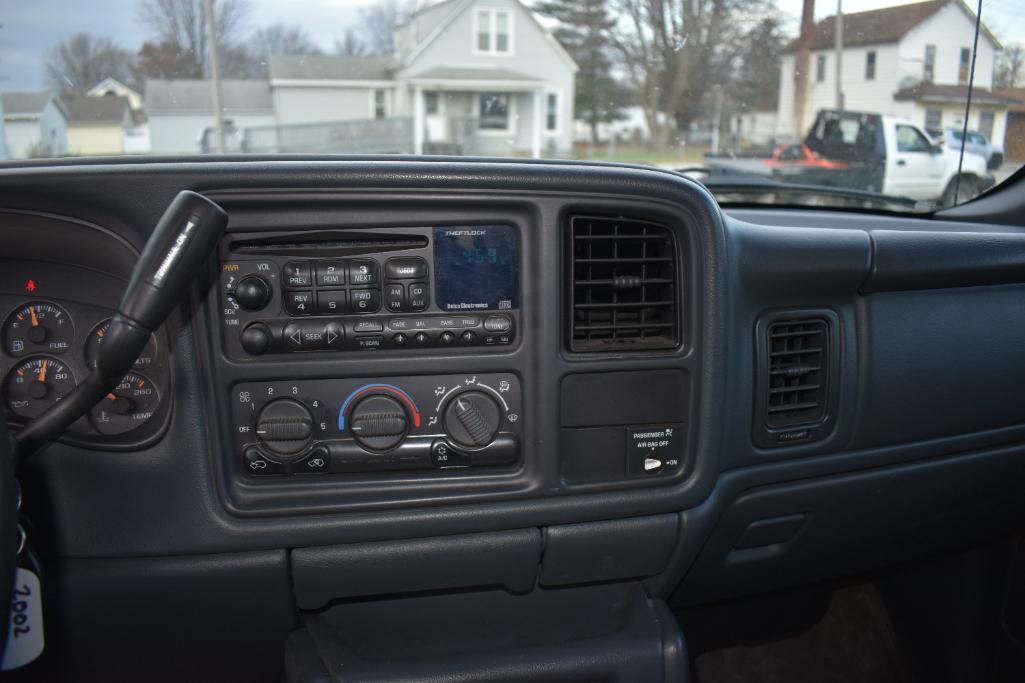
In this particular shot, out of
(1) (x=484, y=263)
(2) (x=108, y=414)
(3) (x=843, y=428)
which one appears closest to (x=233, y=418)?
(2) (x=108, y=414)

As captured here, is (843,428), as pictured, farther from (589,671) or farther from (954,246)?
(589,671)

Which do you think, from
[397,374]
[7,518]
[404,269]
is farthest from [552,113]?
[7,518]

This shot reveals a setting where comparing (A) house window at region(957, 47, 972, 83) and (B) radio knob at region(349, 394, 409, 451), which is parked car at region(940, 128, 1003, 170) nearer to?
(A) house window at region(957, 47, 972, 83)

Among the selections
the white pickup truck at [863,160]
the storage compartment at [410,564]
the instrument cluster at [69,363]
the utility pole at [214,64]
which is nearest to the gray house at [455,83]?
the utility pole at [214,64]

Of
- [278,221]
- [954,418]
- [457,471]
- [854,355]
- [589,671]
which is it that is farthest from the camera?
[954,418]

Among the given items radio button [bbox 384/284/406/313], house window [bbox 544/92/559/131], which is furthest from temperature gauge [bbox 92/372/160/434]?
house window [bbox 544/92/559/131]

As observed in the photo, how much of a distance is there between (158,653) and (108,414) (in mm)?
518

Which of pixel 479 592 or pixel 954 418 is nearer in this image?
pixel 479 592

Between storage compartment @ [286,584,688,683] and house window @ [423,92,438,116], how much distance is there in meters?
1.13

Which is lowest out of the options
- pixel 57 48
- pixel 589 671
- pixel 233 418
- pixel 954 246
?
pixel 589 671

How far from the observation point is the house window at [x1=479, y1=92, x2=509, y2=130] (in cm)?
198

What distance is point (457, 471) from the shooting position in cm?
161

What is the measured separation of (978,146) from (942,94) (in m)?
0.20

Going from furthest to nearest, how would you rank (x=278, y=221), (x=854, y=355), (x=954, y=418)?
(x=954, y=418) < (x=854, y=355) < (x=278, y=221)
